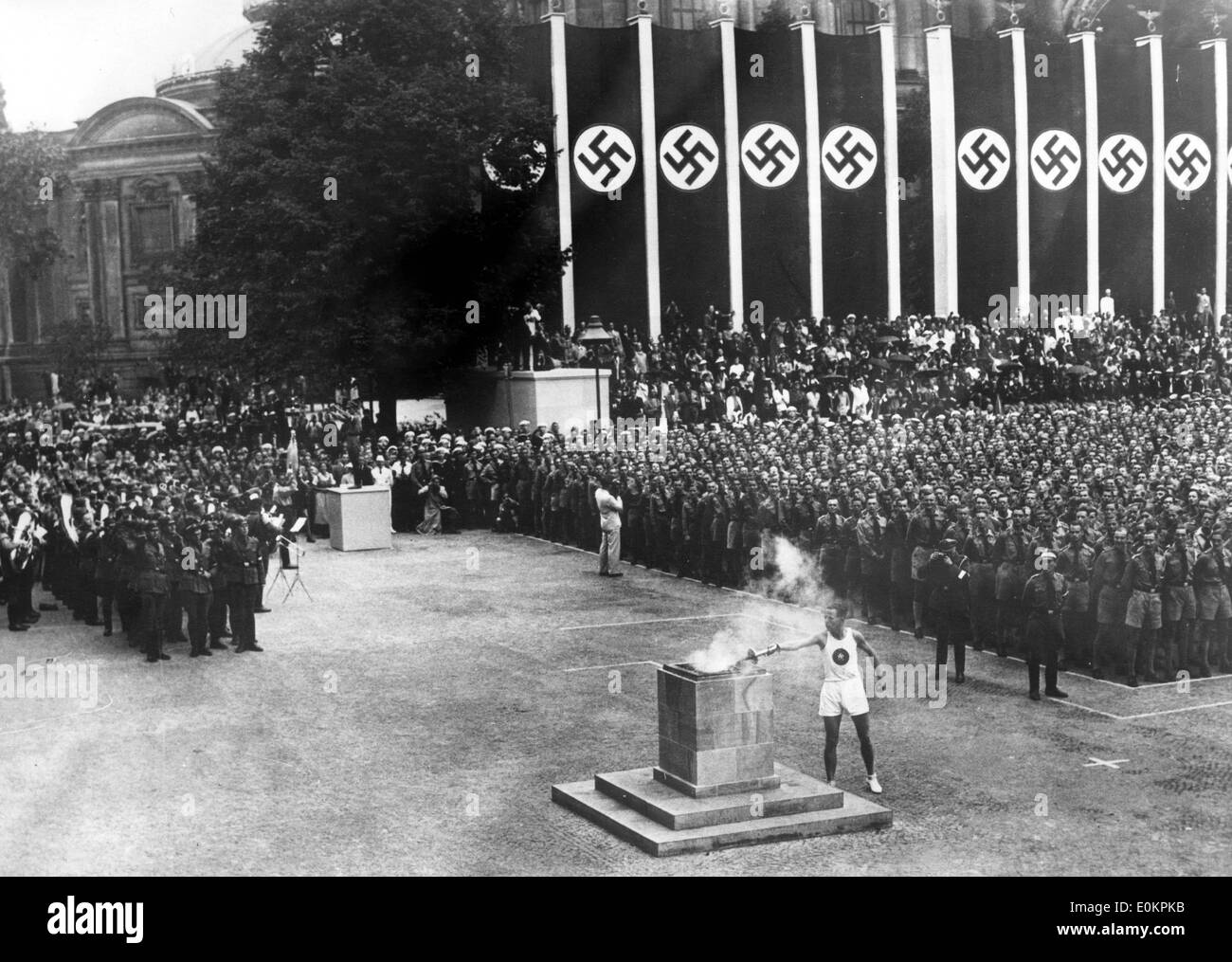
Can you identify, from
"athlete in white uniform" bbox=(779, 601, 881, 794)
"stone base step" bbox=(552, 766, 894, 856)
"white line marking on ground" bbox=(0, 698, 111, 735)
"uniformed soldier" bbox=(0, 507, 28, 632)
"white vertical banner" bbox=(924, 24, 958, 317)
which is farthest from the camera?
"white vertical banner" bbox=(924, 24, 958, 317)

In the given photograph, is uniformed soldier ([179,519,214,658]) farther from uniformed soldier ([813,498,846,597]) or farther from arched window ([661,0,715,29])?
arched window ([661,0,715,29])

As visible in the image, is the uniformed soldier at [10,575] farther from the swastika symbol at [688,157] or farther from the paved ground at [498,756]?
the swastika symbol at [688,157]

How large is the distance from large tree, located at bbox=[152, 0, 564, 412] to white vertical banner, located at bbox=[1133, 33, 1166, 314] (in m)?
19.8

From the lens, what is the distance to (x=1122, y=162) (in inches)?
1844

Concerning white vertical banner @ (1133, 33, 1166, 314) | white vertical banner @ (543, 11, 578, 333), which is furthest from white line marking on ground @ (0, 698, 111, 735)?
white vertical banner @ (1133, 33, 1166, 314)

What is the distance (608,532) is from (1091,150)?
28133mm

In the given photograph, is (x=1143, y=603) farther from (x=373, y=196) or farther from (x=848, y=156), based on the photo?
(x=848, y=156)

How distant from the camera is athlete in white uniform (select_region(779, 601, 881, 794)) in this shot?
13.1 m

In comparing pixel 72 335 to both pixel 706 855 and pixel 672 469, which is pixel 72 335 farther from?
pixel 706 855

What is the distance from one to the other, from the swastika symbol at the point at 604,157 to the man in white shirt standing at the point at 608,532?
59.0ft

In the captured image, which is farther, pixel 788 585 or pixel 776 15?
pixel 776 15

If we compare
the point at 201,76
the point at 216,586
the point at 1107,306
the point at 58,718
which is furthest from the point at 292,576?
the point at 201,76
